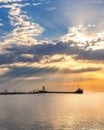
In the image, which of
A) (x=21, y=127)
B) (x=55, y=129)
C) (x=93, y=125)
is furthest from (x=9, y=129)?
(x=93, y=125)

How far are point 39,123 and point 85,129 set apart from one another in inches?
806

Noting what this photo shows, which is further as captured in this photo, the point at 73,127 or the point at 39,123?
the point at 39,123

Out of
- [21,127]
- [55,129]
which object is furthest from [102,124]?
[21,127]

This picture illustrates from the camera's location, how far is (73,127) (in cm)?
10869

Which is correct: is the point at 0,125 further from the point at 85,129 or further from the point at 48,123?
the point at 85,129

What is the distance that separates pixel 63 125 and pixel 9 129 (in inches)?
802

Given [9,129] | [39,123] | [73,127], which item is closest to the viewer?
[9,129]

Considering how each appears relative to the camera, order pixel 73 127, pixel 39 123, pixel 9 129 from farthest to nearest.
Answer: pixel 39 123 → pixel 73 127 → pixel 9 129

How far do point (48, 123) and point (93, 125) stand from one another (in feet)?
53.0

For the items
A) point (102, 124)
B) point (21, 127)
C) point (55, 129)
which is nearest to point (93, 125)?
point (102, 124)

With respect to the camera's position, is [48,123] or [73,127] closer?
[73,127]

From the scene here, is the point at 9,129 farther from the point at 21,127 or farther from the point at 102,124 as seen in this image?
the point at 102,124

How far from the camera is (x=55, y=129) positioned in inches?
4077

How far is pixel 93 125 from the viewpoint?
370 ft
